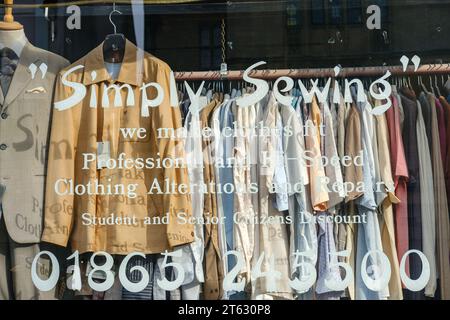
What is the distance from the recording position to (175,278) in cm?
410

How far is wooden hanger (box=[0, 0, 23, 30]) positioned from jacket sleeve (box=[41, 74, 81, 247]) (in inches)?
23.7

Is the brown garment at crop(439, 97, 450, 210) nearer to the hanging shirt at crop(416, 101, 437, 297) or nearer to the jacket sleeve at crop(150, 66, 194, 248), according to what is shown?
the hanging shirt at crop(416, 101, 437, 297)

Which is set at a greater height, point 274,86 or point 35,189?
point 274,86

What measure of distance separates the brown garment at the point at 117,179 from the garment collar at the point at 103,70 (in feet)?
0.42

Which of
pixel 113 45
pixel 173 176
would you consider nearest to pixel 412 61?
pixel 173 176

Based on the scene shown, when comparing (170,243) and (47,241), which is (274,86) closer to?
(170,243)

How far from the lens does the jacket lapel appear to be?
418 centimetres

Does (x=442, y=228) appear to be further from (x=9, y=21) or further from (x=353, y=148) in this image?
(x=9, y=21)

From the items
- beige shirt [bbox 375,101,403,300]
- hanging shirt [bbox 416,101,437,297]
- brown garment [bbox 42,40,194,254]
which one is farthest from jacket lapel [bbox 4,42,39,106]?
hanging shirt [bbox 416,101,437,297]

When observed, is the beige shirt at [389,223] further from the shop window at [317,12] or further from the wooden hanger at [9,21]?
the wooden hanger at [9,21]

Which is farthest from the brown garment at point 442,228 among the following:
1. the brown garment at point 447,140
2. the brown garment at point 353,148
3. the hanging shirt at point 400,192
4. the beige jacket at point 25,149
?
the beige jacket at point 25,149
